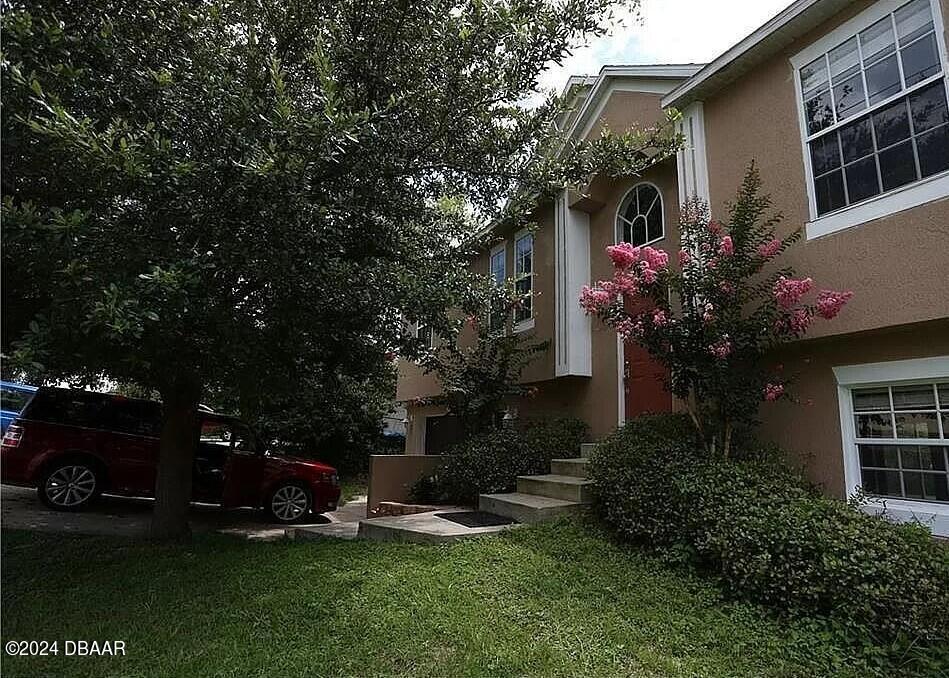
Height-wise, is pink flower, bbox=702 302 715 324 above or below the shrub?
above

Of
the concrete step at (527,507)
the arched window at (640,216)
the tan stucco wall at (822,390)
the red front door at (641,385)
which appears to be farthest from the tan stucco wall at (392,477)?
the tan stucco wall at (822,390)

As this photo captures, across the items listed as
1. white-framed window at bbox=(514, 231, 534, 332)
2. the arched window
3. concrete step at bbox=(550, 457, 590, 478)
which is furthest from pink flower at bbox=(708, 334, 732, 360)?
white-framed window at bbox=(514, 231, 534, 332)

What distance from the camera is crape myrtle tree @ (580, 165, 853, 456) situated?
210 inches

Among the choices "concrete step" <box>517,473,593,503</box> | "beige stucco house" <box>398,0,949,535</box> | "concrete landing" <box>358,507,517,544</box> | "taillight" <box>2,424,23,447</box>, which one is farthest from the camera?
"taillight" <box>2,424,23,447</box>

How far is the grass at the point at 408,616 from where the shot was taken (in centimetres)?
321

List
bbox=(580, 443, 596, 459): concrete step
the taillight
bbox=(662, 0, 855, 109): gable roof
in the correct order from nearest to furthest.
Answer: bbox=(662, 0, 855, 109): gable roof, the taillight, bbox=(580, 443, 596, 459): concrete step

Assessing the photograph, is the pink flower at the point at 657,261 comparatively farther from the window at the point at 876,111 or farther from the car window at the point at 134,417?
the car window at the point at 134,417

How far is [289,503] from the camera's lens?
29.8 ft

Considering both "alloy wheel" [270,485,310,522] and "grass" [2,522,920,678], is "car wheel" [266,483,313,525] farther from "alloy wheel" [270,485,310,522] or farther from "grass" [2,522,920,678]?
"grass" [2,522,920,678]

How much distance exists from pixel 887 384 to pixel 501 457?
456 cm

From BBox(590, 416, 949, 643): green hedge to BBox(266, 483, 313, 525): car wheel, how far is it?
541cm

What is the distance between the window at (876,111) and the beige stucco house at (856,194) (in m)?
0.01

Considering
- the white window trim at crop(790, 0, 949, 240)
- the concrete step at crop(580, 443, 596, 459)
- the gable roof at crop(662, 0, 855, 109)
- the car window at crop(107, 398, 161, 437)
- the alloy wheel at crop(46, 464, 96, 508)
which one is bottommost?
the alloy wheel at crop(46, 464, 96, 508)

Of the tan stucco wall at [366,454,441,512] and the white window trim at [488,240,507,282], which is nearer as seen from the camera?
the tan stucco wall at [366,454,441,512]
